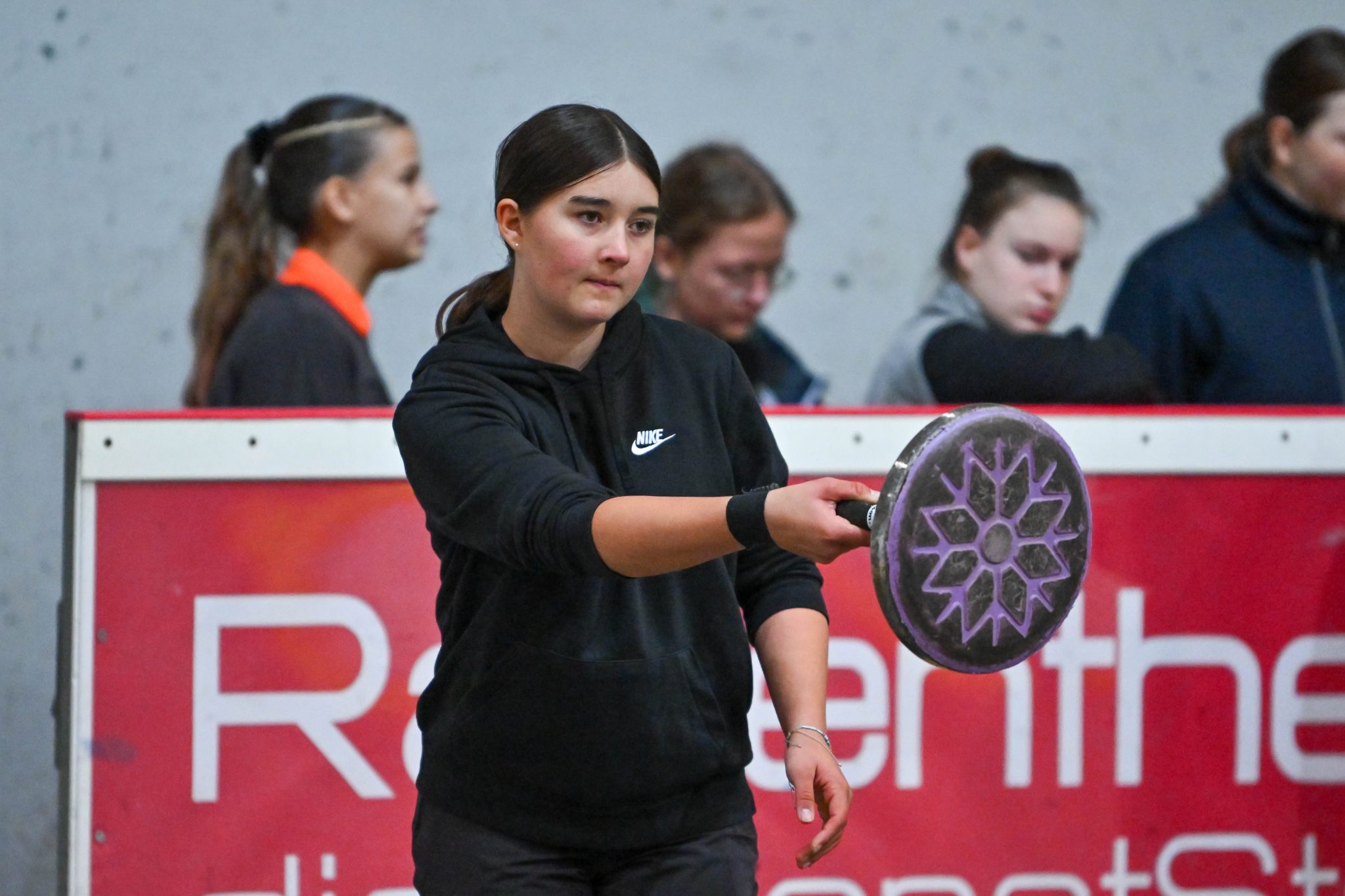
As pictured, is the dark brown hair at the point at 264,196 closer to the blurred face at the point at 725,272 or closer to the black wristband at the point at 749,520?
the blurred face at the point at 725,272

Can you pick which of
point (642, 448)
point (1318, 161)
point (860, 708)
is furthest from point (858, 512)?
point (1318, 161)

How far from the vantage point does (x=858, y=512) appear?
1.15m

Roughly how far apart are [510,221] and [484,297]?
4.1 inches

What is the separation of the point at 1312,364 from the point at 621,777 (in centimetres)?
183

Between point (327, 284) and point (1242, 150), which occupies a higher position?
point (1242, 150)

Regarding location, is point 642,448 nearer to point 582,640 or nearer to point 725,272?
point 582,640

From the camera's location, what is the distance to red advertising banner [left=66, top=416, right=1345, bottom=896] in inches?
83.2

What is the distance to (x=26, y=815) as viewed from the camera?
3232mm

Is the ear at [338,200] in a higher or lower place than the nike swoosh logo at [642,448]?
higher

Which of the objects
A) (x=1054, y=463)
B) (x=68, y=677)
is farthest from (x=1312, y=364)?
(x=68, y=677)

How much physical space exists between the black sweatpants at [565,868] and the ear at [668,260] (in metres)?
1.64

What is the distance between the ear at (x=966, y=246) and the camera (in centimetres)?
268

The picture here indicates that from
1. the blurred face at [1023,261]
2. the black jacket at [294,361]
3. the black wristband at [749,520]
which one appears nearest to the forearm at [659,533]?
the black wristband at [749,520]

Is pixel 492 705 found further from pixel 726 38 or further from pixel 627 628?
pixel 726 38
